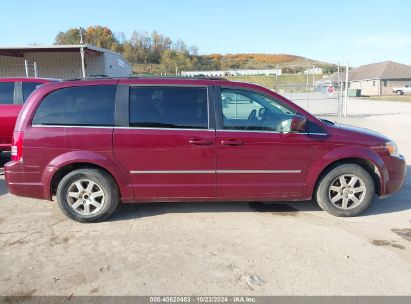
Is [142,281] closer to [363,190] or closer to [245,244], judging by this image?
[245,244]

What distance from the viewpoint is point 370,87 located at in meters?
64.6

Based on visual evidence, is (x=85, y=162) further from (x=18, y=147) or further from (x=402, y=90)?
(x=402, y=90)

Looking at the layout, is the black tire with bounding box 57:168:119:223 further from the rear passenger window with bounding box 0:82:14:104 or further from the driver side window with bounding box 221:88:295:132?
the rear passenger window with bounding box 0:82:14:104

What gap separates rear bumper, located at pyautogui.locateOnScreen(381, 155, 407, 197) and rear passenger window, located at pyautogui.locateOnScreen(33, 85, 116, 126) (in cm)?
363

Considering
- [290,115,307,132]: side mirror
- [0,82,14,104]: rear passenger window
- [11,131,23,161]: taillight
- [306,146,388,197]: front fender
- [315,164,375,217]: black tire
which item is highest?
[0,82,14,104]: rear passenger window

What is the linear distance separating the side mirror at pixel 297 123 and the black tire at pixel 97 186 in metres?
2.36

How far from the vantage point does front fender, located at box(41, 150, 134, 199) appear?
4.26 metres

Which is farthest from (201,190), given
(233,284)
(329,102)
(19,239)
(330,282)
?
(329,102)

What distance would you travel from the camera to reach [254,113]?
4625 millimetres

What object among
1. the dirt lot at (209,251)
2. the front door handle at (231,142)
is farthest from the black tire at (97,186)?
the front door handle at (231,142)

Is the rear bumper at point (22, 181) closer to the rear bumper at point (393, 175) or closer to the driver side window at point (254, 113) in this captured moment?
the driver side window at point (254, 113)

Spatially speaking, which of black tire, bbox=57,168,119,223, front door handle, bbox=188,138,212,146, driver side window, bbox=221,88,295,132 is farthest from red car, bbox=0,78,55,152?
driver side window, bbox=221,88,295,132

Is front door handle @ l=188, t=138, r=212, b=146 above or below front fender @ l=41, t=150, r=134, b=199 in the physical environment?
above

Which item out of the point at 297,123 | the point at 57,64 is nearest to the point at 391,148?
the point at 297,123
